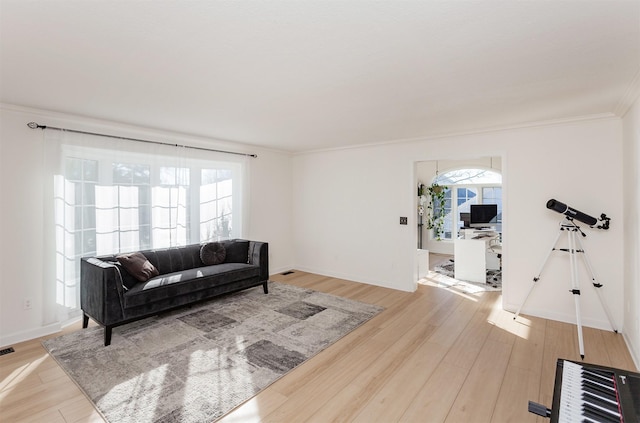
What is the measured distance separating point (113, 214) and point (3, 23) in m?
2.62

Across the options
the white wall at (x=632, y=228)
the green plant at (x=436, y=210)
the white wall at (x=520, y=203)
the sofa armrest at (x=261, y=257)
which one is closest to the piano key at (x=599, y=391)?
the white wall at (x=632, y=228)

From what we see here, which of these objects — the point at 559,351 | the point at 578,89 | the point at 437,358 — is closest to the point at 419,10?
the point at 578,89

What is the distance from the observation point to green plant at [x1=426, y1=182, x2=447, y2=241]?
8.44 metres

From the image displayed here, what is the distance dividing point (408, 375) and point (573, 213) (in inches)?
102

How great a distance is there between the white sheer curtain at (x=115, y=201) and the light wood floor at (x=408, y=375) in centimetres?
85

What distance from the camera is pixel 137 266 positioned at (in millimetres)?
3707

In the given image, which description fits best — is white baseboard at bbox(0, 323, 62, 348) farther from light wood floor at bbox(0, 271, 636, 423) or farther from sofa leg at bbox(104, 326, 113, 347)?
sofa leg at bbox(104, 326, 113, 347)

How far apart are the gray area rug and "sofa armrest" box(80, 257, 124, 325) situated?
0.91 ft

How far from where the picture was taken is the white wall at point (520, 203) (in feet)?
11.7

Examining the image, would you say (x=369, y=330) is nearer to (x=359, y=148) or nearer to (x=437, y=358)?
(x=437, y=358)

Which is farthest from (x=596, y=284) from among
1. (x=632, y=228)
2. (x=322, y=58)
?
(x=322, y=58)

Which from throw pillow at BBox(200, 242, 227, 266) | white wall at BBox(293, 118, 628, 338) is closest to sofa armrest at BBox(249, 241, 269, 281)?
throw pillow at BBox(200, 242, 227, 266)

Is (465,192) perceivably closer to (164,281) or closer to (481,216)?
(481,216)

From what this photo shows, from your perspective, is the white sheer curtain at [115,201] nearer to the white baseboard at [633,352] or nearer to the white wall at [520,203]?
the white wall at [520,203]
